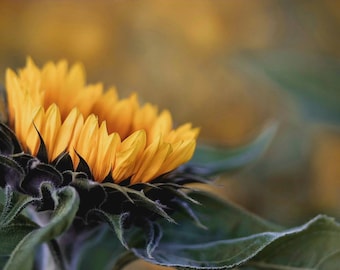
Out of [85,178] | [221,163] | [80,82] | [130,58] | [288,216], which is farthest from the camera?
[130,58]

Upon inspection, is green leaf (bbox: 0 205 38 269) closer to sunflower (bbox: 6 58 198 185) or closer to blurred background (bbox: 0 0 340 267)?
sunflower (bbox: 6 58 198 185)

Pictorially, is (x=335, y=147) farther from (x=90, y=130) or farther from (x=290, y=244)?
(x=90, y=130)

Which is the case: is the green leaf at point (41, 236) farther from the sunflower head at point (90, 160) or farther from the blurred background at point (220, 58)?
the blurred background at point (220, 58)

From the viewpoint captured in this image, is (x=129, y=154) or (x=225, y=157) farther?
(x=225, y=157)

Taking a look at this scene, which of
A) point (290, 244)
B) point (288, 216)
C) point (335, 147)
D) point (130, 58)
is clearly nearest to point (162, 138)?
point (290, 244)

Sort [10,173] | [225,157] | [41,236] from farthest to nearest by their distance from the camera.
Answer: [225,157] → [10,173] → [41,236]

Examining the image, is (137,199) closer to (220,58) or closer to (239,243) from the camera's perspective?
(239,243)

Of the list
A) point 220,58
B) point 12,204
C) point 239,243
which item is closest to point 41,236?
point 12,204

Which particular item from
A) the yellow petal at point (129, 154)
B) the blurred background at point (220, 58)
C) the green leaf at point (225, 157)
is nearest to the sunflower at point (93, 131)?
the yellow petal at point (129, 154)
